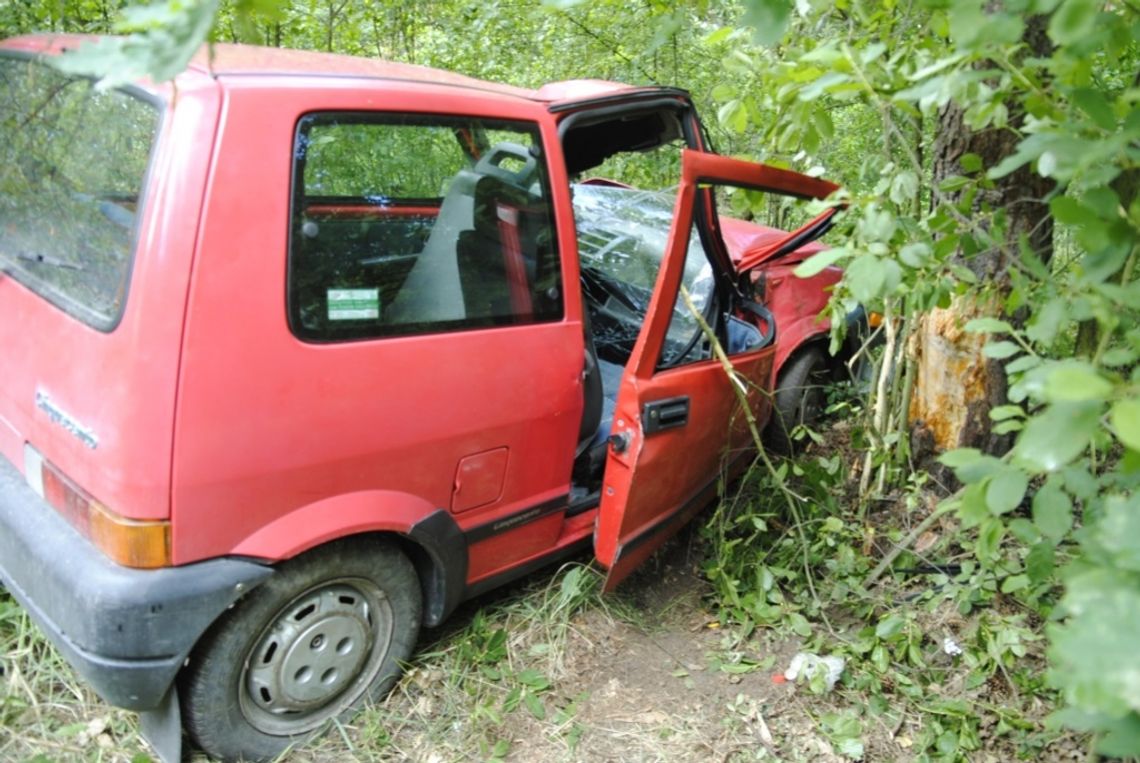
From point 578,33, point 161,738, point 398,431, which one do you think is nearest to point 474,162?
point 398,431

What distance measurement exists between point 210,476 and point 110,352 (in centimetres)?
36

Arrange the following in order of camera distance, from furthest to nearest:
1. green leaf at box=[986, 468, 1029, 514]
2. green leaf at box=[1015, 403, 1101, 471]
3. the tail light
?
the tail light
green leaf at box=[986, 468, 1029, 514]
green leaf at box=[1015, 403, 1101, 471]

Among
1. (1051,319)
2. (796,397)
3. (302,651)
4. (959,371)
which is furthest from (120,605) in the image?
(796,397)

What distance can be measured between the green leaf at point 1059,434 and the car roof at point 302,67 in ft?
5.89

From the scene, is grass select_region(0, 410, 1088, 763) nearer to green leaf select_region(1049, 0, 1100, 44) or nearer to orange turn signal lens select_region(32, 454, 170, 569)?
orange turn signal lens select_region(32, 454, 170, 569)

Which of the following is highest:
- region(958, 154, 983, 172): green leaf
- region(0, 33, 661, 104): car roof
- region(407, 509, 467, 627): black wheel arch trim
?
region(0, 33, 661, 104): car roof

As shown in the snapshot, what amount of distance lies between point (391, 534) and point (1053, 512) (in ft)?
5.54

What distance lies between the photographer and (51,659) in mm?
2518

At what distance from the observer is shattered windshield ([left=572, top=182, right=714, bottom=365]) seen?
386cm

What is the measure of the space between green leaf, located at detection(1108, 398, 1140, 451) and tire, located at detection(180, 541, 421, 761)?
6.17ft

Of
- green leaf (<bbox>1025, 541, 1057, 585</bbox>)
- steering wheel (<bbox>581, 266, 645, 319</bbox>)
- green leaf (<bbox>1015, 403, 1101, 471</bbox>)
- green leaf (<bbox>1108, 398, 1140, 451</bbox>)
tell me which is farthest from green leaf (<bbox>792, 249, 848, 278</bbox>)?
steering wheel (<bbox>581, 266, 645, 319</bbox>)

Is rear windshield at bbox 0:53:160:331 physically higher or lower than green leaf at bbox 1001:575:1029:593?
higher

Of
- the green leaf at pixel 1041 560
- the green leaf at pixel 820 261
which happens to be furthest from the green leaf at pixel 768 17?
the green leaf at pixel 1041 560

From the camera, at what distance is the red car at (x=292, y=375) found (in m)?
1.97
